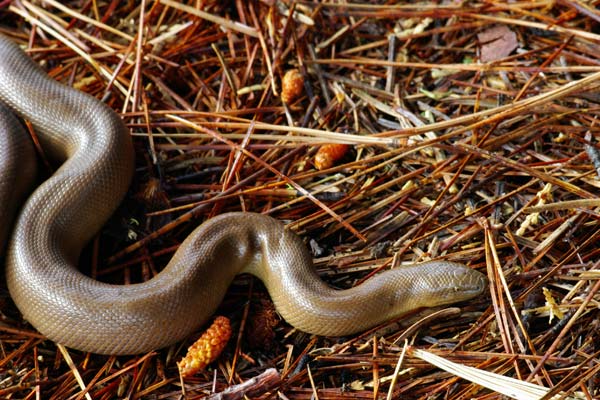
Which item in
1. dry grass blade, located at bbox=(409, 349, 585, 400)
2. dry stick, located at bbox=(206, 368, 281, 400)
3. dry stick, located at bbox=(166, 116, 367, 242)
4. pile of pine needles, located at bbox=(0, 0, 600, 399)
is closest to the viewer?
dry grass blade, located at bbox=(409, 349, 585, 400)

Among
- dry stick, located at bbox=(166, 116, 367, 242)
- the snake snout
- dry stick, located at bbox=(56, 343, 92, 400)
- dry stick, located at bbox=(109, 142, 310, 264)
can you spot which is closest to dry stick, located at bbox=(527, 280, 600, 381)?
the snake snout

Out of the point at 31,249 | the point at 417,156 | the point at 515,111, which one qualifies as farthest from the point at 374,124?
the point at 31,249

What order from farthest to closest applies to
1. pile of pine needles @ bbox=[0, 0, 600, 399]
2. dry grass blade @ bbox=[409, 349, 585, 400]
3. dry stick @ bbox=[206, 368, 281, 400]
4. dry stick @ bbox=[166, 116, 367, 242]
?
dry stick @ bbox=[166, 116, 367, 242], pile of pine needles @ bbox=[0, 0, 600, 399], dry stick @ bbox=[206, 368, 281, 400], dry grass blade @ bbox=[409, 349, 585, 400]

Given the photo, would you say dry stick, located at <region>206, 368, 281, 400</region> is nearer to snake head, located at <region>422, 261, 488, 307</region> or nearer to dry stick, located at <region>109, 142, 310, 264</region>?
snake head, located at <region>422, 261, 488, 307</region>

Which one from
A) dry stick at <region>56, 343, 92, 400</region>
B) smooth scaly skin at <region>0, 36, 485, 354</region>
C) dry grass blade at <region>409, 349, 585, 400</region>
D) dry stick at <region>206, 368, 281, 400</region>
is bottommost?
dry stick at <region>56, 343, 92, 400</region>

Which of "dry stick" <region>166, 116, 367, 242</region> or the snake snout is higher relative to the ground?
"dry stick" <region>166, 116, 367, 242</region>

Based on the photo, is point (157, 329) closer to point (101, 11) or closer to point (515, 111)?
point (515, 111)
